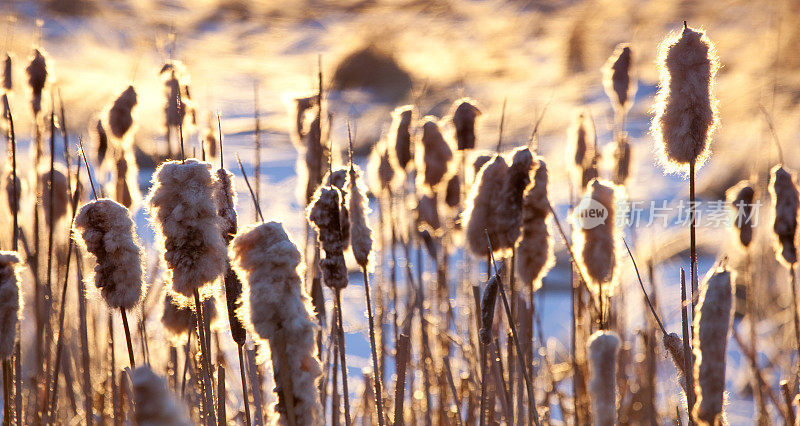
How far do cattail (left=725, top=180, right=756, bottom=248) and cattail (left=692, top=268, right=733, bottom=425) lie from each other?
0.97 metres

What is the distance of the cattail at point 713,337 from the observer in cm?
97

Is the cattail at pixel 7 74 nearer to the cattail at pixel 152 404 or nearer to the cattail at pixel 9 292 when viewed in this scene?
the cattail at pixel 9 292

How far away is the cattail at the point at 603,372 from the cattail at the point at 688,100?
0.43 metres

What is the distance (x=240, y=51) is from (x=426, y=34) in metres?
1.73

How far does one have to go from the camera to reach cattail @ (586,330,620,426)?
3.24 feet

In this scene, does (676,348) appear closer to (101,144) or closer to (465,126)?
(465,126)

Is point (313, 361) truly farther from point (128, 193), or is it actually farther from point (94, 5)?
point (94, 5)

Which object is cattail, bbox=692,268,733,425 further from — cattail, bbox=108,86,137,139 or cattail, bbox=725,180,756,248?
cattail, bbox=108,86,137,139

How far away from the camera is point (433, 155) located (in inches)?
88.5

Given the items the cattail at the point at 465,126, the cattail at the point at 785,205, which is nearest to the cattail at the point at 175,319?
the cattail at the point at 465,126

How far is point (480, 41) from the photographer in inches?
241

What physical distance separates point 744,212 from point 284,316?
160cm

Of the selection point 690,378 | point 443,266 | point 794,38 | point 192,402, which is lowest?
point 690,378

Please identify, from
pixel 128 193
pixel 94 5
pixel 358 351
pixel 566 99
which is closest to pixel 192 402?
pixel 128 193
